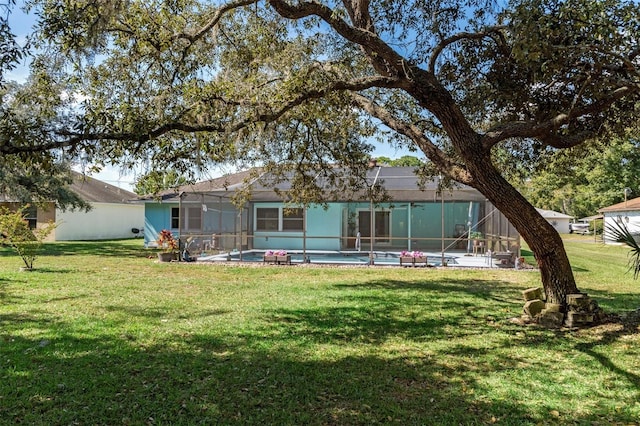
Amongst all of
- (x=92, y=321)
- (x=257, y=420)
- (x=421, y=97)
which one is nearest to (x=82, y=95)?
(x=92, y=321)

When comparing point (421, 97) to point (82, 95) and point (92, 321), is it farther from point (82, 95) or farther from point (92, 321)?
point (92, 321)

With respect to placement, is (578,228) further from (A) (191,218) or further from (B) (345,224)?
(A) (191,218)

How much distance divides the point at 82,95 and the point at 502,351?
25.0ft

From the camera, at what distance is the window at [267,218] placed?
22094mm

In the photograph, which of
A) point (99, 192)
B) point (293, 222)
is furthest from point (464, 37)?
point (99, 192)

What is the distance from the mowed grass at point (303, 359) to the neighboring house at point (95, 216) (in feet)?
69.4

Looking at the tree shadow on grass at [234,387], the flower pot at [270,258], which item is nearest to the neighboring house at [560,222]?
the flower pot at [270,258]

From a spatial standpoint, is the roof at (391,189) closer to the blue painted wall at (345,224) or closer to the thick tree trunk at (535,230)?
the blue painted wall at (345,224)

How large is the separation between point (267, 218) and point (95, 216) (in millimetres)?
16844

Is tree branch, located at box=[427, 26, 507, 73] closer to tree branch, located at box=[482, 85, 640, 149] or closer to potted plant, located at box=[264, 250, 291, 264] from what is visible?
tree branch, located at box=[482, 85, 640, 149]

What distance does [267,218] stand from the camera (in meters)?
22.3

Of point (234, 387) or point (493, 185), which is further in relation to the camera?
point (493, 185)

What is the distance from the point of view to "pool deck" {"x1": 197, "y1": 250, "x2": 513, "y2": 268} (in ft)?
54.0

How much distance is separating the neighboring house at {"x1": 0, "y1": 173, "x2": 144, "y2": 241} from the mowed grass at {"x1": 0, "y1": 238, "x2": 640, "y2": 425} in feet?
69.4
